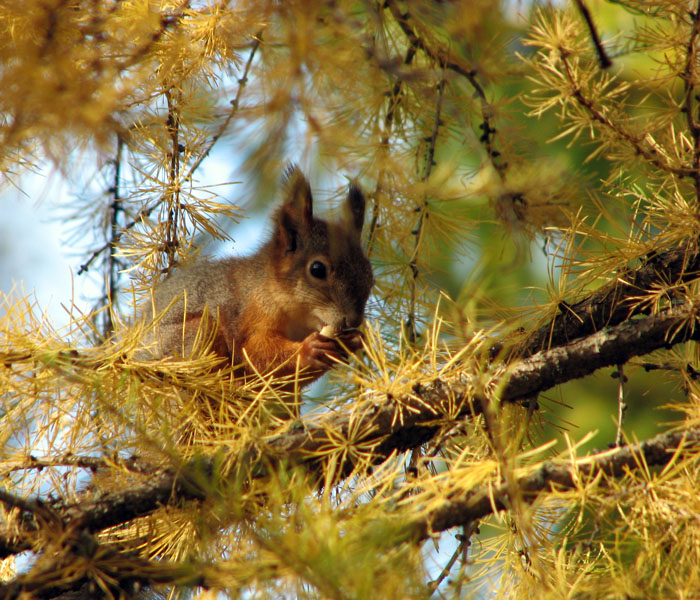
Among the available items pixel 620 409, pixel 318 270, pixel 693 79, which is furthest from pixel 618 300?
pixel 318 270

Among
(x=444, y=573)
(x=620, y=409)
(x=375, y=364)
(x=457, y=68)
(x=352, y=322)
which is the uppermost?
(x=457, y=68)

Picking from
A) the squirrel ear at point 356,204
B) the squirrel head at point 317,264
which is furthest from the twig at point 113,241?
the squirrel ear at point 356,204

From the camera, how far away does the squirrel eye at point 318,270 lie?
7.05 feet

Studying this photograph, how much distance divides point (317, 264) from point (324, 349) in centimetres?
37

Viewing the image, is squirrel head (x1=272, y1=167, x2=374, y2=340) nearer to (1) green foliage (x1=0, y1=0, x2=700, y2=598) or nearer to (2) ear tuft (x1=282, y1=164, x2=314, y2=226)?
(2) ear tuft (x1=282, y1=164, x2=314, y2=226)

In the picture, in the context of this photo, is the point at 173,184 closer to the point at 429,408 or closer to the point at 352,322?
the point at 352,322

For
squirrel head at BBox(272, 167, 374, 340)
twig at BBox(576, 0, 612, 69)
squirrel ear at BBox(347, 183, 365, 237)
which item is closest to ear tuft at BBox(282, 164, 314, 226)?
squirrel head at BBox(272, 167, 374, 340)

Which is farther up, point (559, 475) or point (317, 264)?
point (317, 264)

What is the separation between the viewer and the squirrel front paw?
190cm

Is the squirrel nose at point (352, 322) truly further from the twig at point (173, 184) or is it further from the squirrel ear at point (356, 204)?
the twig at point (173, 184)

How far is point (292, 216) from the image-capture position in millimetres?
2258

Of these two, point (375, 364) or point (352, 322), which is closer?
point (375, 364)

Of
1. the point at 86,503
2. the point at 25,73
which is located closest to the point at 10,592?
the point at 86,503

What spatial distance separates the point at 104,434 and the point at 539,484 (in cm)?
99
